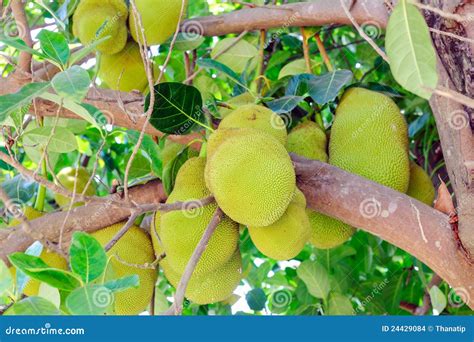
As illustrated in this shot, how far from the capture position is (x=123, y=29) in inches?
72.9

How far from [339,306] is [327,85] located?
70 centimetres

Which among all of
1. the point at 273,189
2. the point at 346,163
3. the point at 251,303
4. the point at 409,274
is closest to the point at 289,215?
the point at 273,189

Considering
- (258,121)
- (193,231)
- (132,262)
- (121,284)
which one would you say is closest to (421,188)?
(258,121)

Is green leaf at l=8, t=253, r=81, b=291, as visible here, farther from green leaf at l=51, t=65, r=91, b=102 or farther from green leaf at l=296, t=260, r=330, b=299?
green leaf at l=296, t=260, r=330, b=299

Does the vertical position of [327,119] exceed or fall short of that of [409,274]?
it exceeds it

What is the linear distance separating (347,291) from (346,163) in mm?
799

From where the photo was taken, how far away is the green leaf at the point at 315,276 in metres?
2.09

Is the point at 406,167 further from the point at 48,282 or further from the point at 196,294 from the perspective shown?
the point at 48,282

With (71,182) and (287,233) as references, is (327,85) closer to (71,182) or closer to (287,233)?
(287,233)

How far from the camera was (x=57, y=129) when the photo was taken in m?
1.48

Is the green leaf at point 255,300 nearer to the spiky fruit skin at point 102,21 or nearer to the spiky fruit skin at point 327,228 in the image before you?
the spiky fruit skin at point 327,228

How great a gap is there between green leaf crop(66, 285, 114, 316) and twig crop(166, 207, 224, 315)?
0.42 feet
